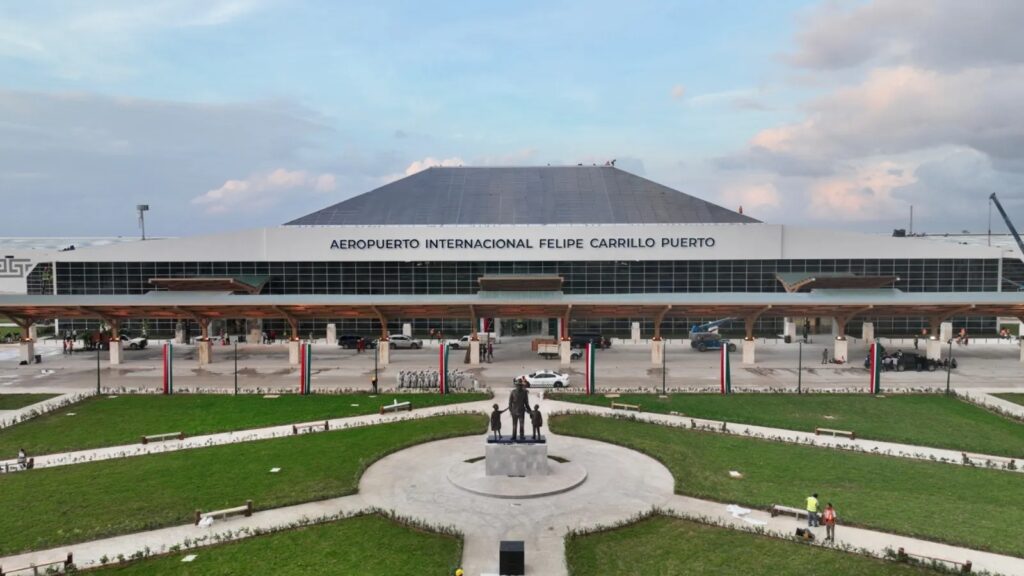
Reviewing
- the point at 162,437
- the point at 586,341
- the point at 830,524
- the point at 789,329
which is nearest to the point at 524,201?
the point at 586,341

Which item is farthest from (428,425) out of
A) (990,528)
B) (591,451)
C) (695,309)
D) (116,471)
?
(695,309)

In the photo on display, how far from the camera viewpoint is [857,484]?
24.5 meters

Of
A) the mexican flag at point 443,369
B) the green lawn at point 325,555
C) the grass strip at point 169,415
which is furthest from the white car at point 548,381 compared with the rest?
the green lawn at point 325,555

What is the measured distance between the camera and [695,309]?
5553 cm

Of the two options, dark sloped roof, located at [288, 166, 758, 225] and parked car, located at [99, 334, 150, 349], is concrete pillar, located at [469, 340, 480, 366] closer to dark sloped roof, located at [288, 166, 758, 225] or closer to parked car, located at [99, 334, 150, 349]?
dark sloped roof, located at [288, 166, 758, 225]

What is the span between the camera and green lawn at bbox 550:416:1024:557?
20406 millimetres

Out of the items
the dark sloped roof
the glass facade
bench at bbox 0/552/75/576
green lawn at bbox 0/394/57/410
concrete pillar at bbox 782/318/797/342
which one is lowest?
green lawn at bbox 0/394/57/410

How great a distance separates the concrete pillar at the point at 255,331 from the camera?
6994 centimetres

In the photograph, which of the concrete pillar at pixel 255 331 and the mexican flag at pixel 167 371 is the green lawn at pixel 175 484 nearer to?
the mexican flag at pixel 167 371

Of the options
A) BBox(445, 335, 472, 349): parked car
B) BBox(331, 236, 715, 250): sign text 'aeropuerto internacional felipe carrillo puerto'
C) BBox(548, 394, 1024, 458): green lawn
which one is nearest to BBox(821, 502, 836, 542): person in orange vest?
BBox(548, 394, 1024, 458): green lawn

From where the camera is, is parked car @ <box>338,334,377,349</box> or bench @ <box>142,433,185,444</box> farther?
parked car @ <box>338,334,377,349</box>

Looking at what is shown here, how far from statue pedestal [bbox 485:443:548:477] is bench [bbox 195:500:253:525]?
909cm

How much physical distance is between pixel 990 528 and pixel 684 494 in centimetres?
969

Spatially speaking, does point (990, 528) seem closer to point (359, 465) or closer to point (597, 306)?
point (359, 465)
